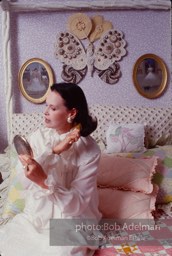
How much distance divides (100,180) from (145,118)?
29.0 inches

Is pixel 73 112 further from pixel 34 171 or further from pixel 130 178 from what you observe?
pixel 130 178

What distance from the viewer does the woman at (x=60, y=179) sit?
1124 millimetres

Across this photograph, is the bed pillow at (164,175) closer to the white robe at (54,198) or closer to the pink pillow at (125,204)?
the pink pillow at (125,204)

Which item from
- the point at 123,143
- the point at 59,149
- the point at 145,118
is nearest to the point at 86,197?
the point at 59,149

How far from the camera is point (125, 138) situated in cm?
198

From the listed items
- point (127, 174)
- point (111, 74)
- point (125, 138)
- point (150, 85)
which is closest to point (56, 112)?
point (127, 174)

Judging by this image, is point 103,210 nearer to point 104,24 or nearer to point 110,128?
point 110,128

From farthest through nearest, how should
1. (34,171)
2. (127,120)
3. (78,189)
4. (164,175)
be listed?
1. (127,120)
2. (164,175)
3. (78,189)
4. (34,171)

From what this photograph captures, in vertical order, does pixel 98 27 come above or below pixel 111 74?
above

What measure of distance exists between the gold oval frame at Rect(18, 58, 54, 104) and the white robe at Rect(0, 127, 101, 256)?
40.2 inches

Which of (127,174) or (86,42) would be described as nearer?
(127,174)

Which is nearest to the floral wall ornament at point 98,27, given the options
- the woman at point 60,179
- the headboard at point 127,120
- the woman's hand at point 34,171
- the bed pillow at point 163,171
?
the headboard at point 127,120

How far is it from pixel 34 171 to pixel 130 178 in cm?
60

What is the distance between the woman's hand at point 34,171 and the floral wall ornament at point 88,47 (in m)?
1.24
